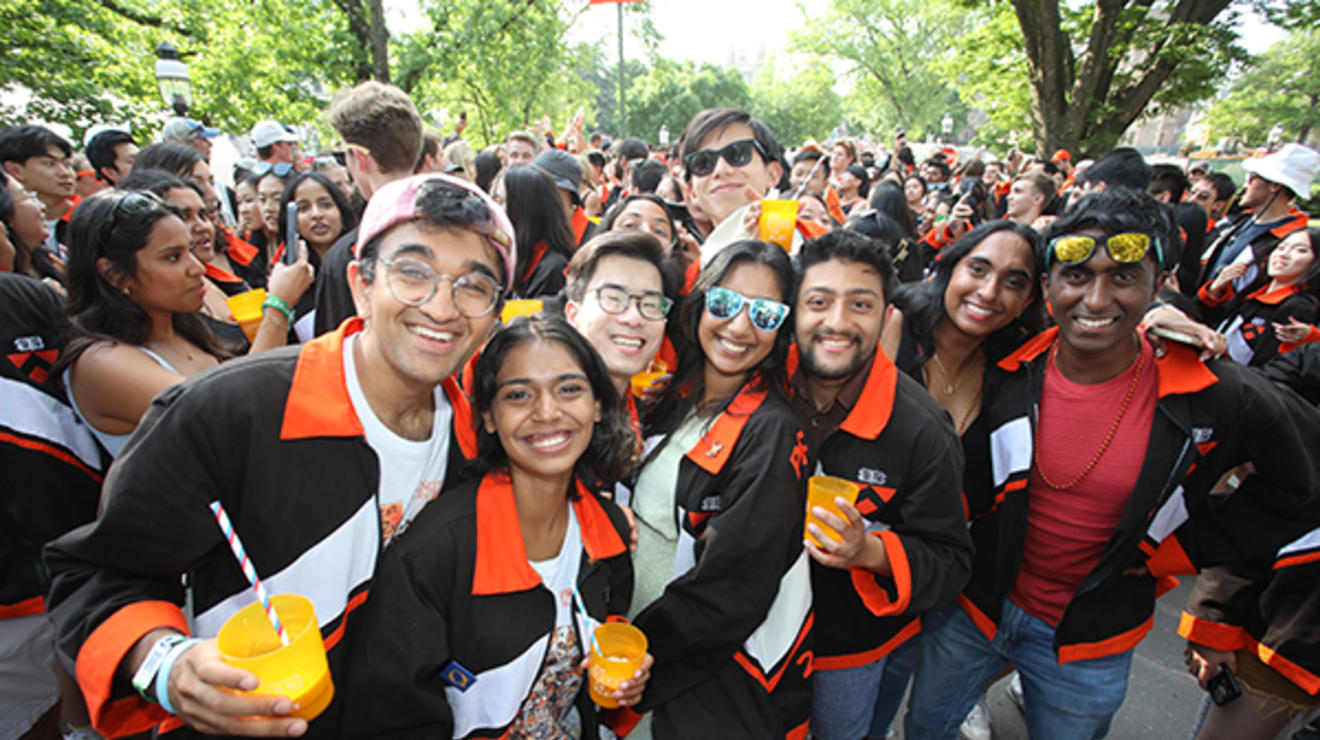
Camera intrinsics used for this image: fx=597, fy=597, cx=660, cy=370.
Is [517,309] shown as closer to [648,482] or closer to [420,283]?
[420,283]

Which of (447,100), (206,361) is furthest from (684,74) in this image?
(206,361)

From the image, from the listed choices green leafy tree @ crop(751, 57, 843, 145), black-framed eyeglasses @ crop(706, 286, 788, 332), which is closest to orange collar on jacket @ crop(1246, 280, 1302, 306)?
black-framed eyeglasses @ crop(706, 286, 788, 332)

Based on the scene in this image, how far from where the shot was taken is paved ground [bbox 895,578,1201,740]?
328cm

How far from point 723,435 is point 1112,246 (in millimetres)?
1590

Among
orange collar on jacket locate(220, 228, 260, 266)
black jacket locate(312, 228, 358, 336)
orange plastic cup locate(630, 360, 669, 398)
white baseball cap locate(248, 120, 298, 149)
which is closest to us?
orange plastic cup locate(630, 360, 669, 398)

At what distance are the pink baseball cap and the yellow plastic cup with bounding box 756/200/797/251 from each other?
1.42 metres

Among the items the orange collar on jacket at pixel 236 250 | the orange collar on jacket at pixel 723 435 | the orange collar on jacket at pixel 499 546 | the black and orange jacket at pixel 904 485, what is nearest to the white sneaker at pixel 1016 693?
the black and orange jacket at pixel 904 485

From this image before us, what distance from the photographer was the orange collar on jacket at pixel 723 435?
2037 millimetres

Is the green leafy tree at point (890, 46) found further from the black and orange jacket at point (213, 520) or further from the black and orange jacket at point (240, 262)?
the black and orange jacket at point (213, 520)

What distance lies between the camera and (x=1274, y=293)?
482 centimetres

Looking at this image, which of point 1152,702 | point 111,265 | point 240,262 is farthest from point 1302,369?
point 240,262

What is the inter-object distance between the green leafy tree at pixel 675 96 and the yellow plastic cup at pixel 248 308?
40.1m

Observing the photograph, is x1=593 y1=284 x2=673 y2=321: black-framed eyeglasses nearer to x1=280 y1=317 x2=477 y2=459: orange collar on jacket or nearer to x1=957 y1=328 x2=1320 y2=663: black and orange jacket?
x1=280 y1=317 x2=477 y2=459: orange collar on jacket

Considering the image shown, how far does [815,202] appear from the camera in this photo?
14.6ft
